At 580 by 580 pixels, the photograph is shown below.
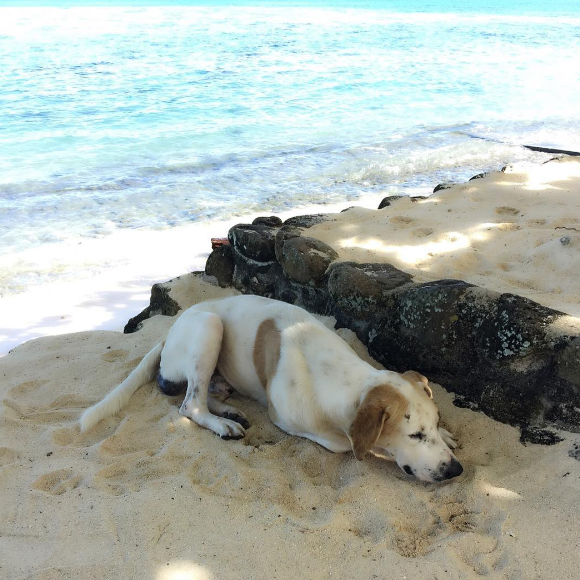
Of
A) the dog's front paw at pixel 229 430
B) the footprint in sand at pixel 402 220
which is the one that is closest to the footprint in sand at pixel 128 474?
the dog's front paw at pixel 229 430

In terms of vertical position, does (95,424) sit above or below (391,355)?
below

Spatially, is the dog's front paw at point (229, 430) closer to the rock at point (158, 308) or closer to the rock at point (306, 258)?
the rock at point (306, 258)

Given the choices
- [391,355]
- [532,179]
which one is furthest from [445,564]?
[532,179]

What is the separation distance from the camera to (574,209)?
5.46 m

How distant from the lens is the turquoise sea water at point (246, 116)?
10.3 meters

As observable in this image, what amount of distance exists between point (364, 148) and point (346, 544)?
1143 cm

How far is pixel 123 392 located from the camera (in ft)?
12.9

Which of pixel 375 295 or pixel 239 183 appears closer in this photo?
pixel 375 295

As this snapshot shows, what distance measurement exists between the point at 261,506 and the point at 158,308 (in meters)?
2.79

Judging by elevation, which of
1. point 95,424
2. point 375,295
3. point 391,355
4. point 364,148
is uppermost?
point 375,295

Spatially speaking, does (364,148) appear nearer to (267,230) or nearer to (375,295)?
(267,230)

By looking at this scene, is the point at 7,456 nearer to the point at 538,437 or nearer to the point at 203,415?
the point at 203,415

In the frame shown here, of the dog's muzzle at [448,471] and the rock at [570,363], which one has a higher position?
the rock at [570,363]

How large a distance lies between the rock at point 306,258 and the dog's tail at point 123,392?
1.09 meters
